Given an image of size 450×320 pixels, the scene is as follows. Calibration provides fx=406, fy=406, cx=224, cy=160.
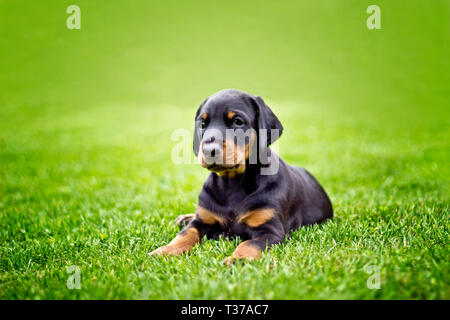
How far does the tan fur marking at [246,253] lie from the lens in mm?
2967

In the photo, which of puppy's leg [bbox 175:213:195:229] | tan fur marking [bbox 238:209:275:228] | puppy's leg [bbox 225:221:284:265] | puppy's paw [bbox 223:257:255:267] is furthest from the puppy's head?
puppy's leg [bbox 175:213:195:229]

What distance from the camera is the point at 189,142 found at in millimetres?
6074

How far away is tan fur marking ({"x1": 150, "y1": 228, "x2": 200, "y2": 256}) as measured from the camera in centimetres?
330

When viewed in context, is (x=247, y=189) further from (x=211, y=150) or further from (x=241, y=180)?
(x=211, y=150)

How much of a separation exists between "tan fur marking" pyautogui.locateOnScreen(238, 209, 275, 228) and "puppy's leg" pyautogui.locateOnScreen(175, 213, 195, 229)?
3.07 feet

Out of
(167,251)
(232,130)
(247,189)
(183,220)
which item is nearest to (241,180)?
(247,189)

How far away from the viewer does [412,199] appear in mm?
4902

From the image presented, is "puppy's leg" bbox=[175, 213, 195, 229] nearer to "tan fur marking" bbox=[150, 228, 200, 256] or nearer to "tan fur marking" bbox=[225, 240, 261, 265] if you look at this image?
"tan fur marking" bbox=[150, 228, 200, 256]

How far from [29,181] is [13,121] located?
8.70 metres

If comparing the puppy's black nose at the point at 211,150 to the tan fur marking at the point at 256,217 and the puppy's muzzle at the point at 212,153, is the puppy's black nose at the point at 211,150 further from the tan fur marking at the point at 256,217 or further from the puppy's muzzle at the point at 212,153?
the tan fur marking at the point at 256,217

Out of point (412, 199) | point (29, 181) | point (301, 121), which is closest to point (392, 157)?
point (412, 199)

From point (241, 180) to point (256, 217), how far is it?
0.35 meters
